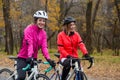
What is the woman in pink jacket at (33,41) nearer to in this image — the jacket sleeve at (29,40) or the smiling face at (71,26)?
the jacket sleeve at (29,40)

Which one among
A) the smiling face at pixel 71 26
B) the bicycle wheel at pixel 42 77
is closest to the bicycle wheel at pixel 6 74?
the bicycle wheel at pixel 42 77

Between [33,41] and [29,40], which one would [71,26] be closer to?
[33,41]

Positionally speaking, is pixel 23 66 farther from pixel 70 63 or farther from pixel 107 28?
pixel 107 28

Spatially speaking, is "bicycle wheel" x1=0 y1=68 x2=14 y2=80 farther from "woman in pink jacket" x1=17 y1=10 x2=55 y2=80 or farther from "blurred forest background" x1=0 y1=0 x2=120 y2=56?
"blurred forest background" x1=0 y1=0 x2=120 y2=56

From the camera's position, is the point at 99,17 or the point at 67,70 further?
the point at 99,17

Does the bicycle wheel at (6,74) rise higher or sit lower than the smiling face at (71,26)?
lower

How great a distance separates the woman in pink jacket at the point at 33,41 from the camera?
265 inches

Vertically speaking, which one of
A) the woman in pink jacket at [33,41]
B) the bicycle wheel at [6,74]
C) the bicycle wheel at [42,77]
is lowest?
the bicycle wheel at [6,74]

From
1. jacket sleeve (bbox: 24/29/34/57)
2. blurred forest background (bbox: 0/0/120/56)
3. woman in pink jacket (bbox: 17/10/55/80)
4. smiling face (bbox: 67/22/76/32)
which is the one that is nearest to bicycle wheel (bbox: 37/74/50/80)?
woman in pink jacket (bbox: 17/10/55/80)

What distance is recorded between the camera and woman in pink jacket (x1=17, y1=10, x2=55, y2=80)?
6.72 m

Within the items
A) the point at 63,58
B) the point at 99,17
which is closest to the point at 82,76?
the point at 63,58

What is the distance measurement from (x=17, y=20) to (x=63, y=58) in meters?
35.9

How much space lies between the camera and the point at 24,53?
7.00 meters

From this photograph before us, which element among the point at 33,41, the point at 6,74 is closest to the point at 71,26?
the point at 33,41
